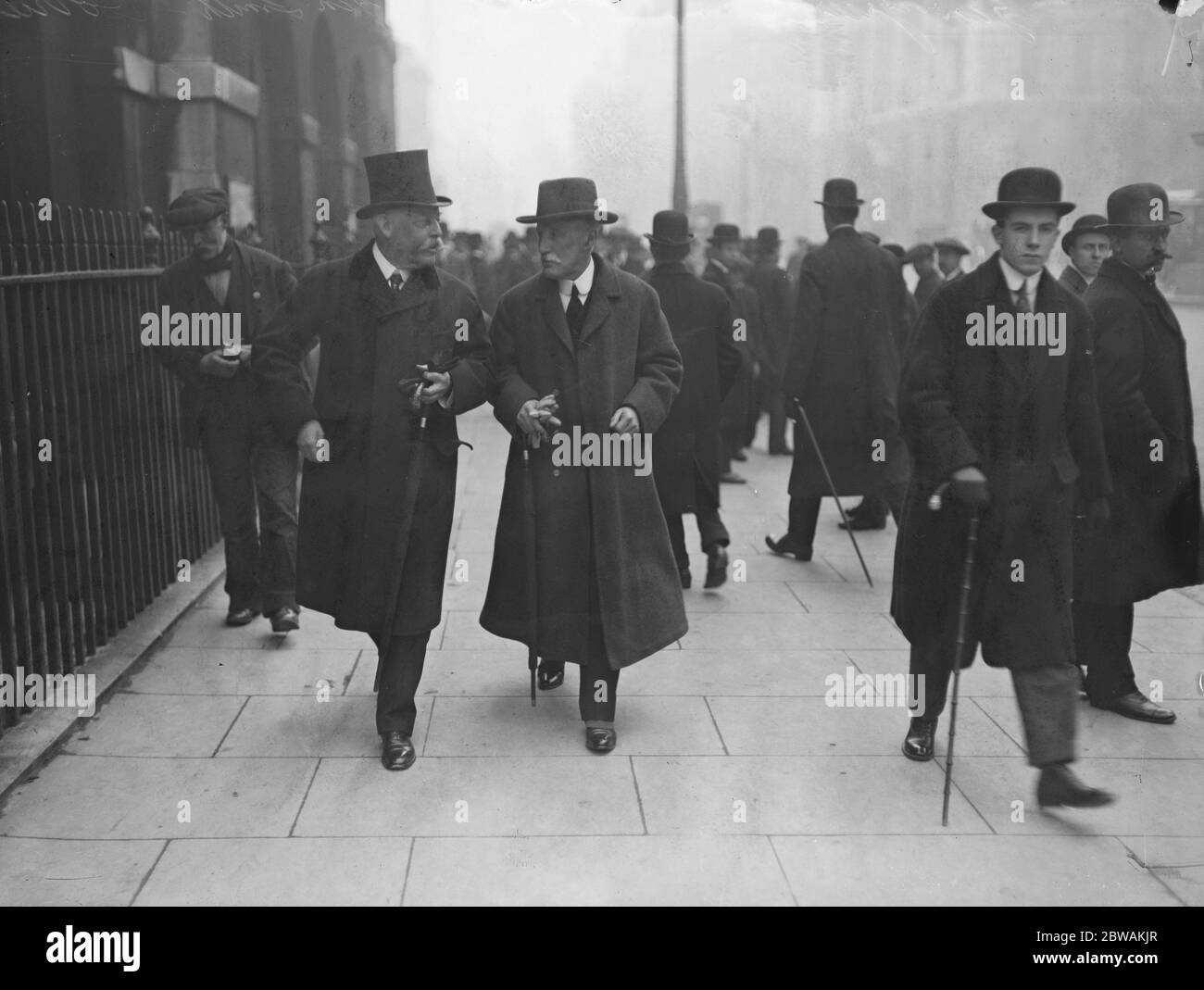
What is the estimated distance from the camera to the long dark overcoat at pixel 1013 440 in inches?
170

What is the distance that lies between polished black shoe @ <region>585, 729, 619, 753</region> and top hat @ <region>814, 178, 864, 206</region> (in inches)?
167

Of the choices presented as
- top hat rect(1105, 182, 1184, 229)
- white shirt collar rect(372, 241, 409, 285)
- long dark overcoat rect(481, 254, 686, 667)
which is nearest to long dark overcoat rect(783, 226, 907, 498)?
top hat rect(1105, 182, 1184, 229)

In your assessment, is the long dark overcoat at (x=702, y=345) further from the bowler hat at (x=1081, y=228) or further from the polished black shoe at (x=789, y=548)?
the bowler hat at (x=1081, y=228)

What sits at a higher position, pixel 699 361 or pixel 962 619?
pixel 699 361

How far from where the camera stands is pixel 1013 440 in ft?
14.2

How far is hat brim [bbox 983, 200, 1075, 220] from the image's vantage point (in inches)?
166

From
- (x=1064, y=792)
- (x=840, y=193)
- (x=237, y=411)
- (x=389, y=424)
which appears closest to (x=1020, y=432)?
(x=1064, y=792)

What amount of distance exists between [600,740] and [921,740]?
116cm

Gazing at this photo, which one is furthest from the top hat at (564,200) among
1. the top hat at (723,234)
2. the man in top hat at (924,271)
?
the top hat at (723,234)

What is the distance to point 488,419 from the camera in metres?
14.2

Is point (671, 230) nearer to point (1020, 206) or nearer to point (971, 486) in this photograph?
point (1020, 206)

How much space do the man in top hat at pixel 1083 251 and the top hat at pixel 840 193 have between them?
2416mm
